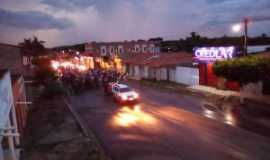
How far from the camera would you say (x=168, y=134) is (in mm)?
15406

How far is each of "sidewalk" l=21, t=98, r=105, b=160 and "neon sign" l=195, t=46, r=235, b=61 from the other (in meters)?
16.1

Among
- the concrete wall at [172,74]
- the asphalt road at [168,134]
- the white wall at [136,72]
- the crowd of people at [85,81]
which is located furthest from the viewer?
the white wall at [136,72]

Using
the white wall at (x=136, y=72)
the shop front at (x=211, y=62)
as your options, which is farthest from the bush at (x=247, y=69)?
the white wall at (x=136, y=72)

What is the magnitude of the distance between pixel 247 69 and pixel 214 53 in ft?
27.5

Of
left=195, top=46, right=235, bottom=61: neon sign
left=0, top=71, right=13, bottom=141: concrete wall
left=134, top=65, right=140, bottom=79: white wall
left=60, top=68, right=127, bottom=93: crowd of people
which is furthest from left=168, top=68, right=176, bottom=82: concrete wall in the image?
left=0, top=71, right=13, bottom=141: concrete wall

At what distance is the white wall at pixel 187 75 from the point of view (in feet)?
111

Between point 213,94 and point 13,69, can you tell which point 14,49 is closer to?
point 13,69

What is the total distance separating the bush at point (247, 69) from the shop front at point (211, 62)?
4306mm

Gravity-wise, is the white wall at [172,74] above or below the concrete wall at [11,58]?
below

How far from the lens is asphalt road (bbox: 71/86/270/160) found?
41.0 ft

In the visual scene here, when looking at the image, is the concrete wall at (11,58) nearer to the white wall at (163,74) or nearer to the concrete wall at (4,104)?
the white wall at (163,74)

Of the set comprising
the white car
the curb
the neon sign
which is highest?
the neon sign

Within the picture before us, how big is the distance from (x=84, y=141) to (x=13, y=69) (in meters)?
22.9

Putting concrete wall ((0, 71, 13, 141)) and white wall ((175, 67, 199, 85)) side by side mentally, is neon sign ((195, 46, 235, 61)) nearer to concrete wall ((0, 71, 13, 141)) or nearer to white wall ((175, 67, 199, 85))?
white wall ((175, 67, 199, 85))
